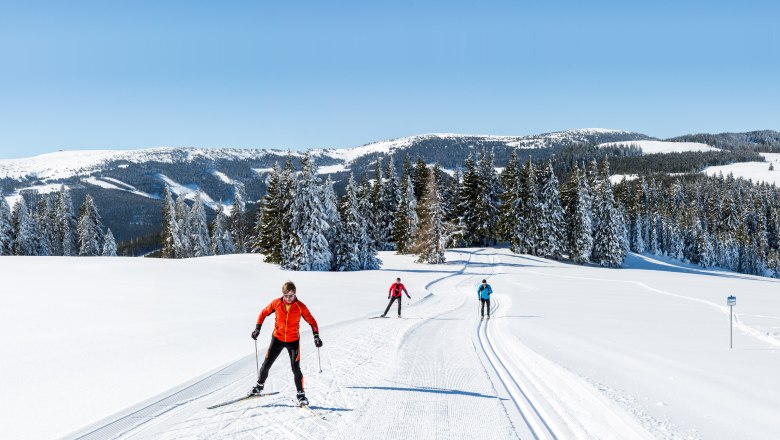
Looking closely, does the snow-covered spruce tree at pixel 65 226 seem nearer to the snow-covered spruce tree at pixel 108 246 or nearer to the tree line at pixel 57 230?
the tree line at pixel 57 230

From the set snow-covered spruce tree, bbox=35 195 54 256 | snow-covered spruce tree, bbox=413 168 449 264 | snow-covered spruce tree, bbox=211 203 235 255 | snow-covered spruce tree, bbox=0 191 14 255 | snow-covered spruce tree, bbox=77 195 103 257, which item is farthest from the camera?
snow-covered spruce tree, bbox=211 203 235 255

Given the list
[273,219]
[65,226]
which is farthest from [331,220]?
[65,226]

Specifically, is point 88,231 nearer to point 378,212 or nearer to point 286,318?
point 378,212

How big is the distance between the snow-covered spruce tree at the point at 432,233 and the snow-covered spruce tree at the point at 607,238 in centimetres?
2319

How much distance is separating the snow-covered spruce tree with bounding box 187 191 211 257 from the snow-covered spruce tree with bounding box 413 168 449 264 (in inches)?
1404

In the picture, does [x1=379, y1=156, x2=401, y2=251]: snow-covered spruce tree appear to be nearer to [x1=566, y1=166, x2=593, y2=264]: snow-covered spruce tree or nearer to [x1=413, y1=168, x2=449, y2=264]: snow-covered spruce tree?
[x1=413, y1=168, x2=449, y2=264]: snow-covered spruce tree

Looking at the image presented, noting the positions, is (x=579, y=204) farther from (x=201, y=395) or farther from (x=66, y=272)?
(x=201, y=395)

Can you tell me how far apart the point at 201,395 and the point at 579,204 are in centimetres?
6135

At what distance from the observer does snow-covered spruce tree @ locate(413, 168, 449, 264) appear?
5512 cm

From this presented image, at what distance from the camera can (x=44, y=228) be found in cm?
6919

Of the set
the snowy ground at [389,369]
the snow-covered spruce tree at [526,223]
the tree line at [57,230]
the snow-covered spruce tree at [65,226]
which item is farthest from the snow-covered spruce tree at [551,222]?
the snow-covered spruce tree at [65,226]

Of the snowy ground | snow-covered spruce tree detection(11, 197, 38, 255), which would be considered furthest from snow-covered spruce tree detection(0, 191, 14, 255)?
the snowy ground

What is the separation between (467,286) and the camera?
39.0 m

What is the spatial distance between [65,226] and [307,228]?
4402cm
